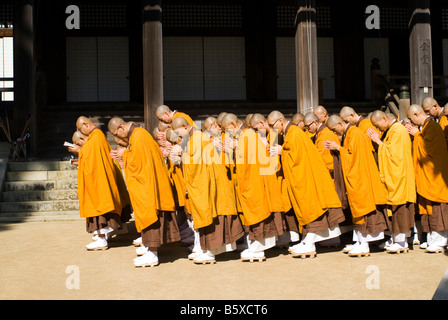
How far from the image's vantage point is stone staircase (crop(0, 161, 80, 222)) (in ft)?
28.4

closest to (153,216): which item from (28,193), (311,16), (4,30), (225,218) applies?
(225,218)

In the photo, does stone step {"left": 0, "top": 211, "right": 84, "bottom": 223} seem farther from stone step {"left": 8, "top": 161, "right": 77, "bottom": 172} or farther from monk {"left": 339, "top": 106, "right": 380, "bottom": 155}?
monk {"left": 339, "top": 106, "right": 380, "bottom": 155}

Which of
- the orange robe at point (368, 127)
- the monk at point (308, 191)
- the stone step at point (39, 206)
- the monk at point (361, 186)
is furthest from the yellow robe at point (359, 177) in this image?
the stone step at point (39, 206)

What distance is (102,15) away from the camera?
45.8 feet

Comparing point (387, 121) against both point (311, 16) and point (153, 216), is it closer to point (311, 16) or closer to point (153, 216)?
point (153, 216)

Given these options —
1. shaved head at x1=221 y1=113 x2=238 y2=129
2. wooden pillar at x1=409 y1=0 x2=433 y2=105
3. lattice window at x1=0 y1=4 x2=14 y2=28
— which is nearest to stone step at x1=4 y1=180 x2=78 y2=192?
shaved head at x1=221 y1=113 x2=238 y2=129

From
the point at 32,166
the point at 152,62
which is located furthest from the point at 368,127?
the point at 32,166

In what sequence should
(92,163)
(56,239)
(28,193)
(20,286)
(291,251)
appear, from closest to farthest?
(20,286)
(291,251)
(92,163)
(56,239)
(28,193)

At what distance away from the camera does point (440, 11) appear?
580 inches

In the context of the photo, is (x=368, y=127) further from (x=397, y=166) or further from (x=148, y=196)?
(x=148, y=196)

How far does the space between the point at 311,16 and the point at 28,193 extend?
644cm

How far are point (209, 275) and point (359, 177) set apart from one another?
7.27ft

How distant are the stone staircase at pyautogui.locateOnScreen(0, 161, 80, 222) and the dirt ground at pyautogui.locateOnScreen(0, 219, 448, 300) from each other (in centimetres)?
197

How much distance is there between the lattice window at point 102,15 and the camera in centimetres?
1395
